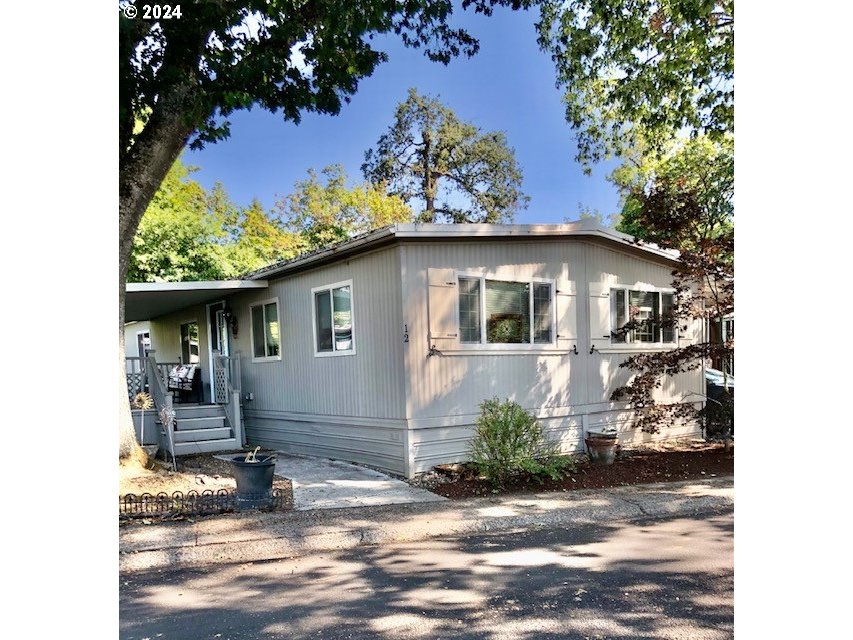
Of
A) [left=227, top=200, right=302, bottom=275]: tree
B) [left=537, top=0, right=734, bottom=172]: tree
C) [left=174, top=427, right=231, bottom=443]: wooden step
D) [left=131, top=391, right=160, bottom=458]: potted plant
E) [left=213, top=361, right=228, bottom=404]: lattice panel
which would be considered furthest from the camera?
[left=227, top=200, right=302, bottom=275]: tree

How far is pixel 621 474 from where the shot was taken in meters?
6.71

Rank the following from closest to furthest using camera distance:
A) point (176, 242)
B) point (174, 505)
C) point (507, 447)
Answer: point (174, 505)
point (507, 447)
point (176, 242)

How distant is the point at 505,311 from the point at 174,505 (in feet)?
14.0

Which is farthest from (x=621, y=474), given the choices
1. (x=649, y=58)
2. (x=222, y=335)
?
(x=222, y=335)

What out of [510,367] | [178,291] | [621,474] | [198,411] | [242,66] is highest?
[242,66]

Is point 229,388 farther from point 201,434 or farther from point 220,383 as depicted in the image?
point 201,434

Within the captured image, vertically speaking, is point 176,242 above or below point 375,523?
above

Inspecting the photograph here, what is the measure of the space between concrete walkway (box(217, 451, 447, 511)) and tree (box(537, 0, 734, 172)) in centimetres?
570

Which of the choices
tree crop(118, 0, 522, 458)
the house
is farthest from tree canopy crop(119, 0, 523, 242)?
the house

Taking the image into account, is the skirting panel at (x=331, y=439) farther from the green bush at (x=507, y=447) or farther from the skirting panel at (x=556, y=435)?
the green bush at (x=507, y=447)

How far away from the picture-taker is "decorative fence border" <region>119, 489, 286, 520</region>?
15.8 feet

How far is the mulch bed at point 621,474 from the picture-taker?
6.02 meters

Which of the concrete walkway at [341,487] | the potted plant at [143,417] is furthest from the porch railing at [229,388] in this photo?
the concrete walkway at [341,487]

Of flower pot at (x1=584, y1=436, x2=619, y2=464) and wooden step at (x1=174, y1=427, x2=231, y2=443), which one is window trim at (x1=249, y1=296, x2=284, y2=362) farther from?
flower pot at (x1=584, y1=436, x2=619, y2=464)
